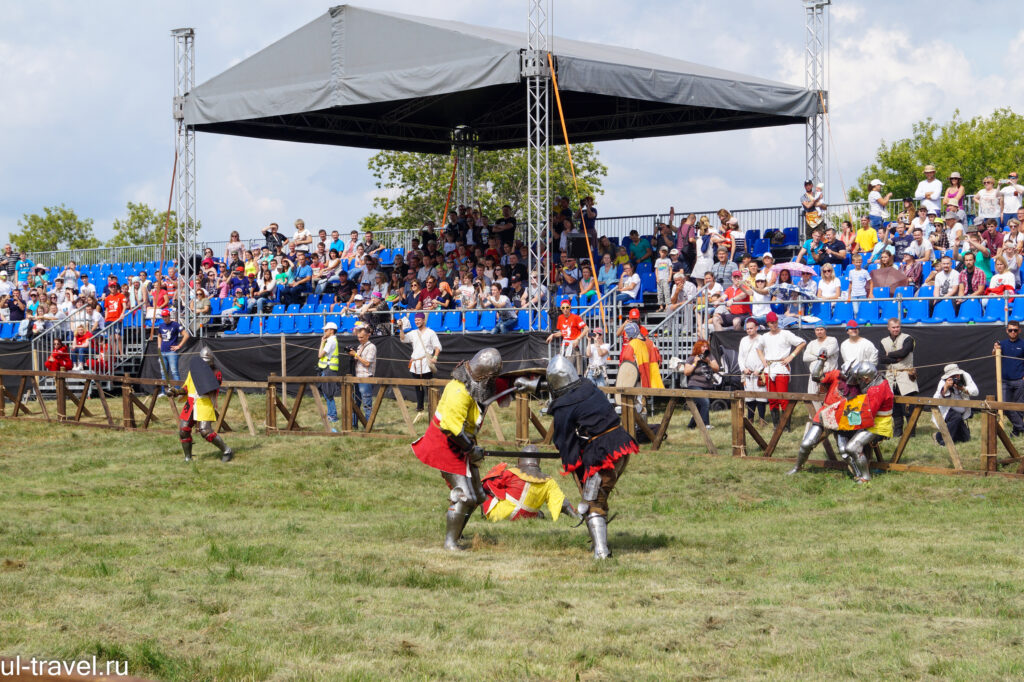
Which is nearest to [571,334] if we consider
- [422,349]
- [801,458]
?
[422,349]

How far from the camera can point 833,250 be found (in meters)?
21.0

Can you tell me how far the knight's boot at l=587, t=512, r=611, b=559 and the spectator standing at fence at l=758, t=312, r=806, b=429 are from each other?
26.6 feet

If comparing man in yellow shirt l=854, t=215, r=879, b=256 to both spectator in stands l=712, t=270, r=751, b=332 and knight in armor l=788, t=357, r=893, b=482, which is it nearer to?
spectator in stands l=712, t=270, r=751, b=332

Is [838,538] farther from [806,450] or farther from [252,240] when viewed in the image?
[252,240]

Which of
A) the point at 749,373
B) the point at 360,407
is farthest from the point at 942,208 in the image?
the point at 360,407

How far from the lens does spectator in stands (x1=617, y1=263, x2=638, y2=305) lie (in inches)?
834

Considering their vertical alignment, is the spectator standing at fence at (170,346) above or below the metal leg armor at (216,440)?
above

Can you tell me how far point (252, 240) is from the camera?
32.7 m

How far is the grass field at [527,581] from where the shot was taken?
22.3 ft

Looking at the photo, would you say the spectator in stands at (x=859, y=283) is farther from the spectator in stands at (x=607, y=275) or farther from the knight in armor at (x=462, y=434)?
the knight in armor at (x=462, y=434)

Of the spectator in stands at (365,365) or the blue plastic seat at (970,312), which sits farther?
the spectator in stands at (365,365)

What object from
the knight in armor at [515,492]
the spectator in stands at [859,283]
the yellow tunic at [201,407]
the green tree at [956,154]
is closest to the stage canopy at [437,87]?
the spectator in stands at [859,283]

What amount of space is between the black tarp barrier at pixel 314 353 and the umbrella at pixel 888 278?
5.48 meters

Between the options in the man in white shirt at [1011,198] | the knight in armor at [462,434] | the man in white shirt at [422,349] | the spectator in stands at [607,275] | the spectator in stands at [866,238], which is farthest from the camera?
the spectator in stands at [607,275]
